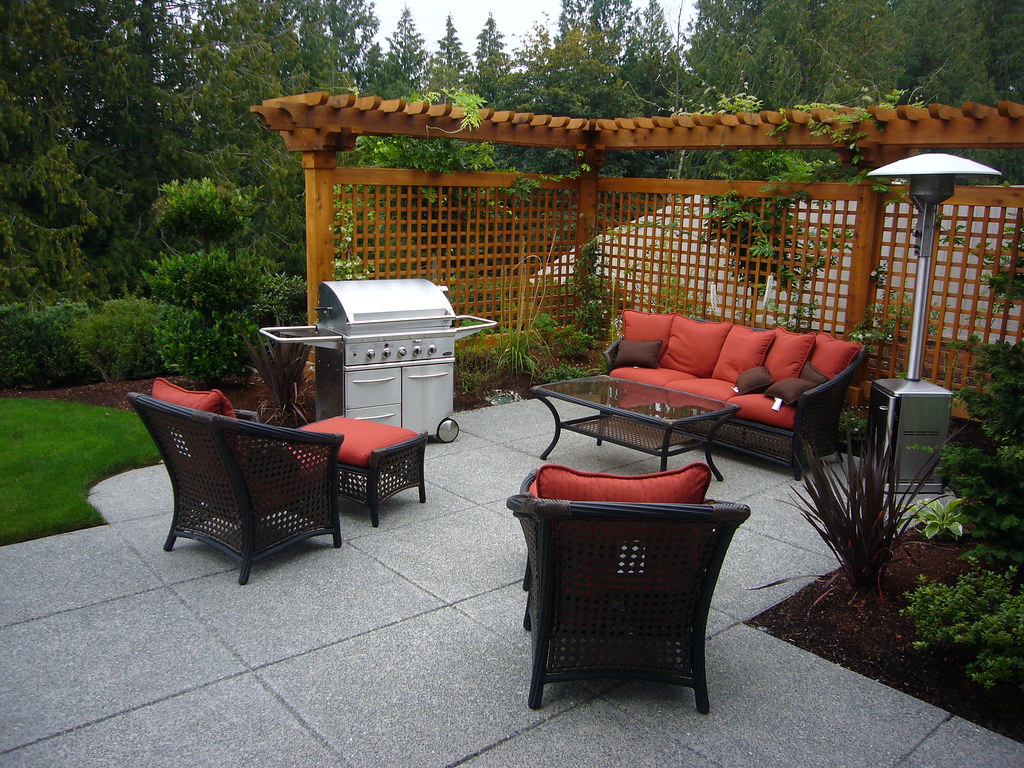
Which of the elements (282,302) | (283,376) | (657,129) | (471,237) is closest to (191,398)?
(283,376)

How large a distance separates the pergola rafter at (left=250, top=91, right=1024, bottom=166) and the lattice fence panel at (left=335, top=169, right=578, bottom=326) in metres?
0.48

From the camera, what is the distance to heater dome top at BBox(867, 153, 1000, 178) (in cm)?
470

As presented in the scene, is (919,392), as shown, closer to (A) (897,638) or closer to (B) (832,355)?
(B) (832,355)

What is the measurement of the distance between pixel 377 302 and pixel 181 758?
3.56 metres

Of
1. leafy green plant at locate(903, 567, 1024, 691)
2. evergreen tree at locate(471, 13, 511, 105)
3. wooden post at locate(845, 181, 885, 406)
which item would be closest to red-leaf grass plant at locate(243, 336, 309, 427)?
wooden post at locate(845, 181, 885, 406)

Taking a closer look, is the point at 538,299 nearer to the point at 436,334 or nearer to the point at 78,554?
the point at 436,334

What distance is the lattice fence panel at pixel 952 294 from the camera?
584 cm

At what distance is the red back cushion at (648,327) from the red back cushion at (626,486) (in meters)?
3.69

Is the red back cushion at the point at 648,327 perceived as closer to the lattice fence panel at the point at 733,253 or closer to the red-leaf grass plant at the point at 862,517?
the lattice fence panel at the point at 733,253

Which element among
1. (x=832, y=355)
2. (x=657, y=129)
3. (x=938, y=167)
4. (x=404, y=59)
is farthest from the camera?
(x=404, y=59)

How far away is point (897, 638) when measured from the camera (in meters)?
3.28

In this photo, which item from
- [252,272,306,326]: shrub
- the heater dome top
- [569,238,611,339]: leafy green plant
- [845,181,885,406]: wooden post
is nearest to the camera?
the heater dome top

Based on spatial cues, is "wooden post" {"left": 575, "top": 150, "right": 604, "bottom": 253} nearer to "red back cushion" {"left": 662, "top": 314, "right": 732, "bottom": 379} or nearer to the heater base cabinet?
"red back cushion" {"left": 662, "top": 314, "right": 732, "bottom": 379}

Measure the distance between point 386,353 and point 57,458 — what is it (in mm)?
2126
